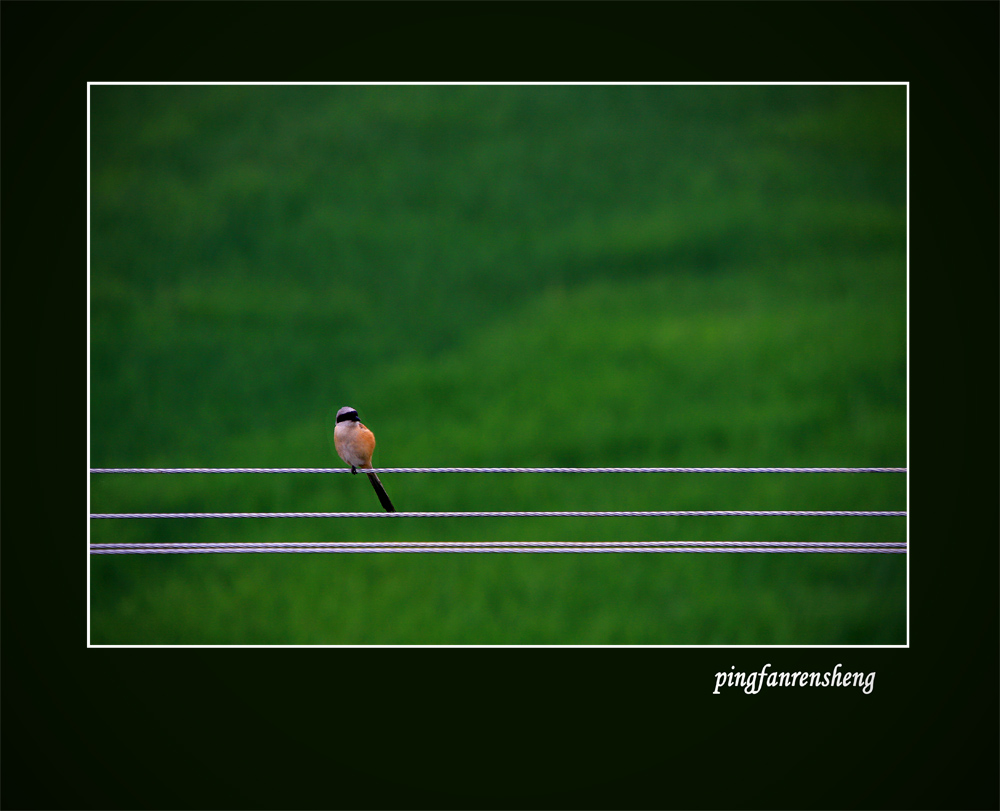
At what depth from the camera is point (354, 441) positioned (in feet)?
20.0

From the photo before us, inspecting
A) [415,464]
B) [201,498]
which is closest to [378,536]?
[415,464]

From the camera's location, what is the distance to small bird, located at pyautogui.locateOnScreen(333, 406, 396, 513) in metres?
6.09

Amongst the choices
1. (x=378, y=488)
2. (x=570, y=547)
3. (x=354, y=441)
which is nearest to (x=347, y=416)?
(x=354, y=441)

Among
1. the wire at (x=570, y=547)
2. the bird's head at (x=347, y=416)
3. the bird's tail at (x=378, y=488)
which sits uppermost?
the bird's head at (x=347, y=416)

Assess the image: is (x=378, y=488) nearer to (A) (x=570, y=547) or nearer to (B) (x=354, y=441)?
(B) (x=354, y=441)

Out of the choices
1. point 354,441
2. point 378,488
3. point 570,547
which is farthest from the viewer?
point 378,488

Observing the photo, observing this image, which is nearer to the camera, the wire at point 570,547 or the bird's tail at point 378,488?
the wire at point 570,547

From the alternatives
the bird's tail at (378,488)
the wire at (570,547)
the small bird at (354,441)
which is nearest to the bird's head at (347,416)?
the small bird at (354,441)

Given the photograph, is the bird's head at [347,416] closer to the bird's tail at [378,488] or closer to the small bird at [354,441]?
the small bird at [354,441]

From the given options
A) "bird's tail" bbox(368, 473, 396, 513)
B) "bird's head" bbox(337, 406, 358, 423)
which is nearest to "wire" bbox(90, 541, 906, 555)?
"bird's tail" bbox(368, 473, 396, 513)

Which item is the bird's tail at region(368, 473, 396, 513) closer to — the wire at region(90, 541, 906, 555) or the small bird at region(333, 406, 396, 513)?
the small bird at region(333, 406, 396, 513)

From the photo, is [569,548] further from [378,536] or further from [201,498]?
[201,498]

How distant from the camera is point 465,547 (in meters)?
4.64

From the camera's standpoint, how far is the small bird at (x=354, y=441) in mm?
6090
